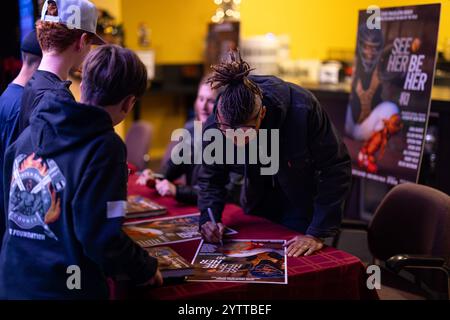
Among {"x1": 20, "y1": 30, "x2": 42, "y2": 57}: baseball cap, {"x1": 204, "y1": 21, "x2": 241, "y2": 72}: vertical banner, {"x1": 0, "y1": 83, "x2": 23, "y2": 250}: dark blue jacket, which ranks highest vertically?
{"x1": 204, "y1": 21, "x2": 241, "y2": 72}: vertical banner

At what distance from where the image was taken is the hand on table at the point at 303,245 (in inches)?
63.1

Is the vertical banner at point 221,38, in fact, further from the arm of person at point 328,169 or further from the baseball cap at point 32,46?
the arm of person at point 328,169

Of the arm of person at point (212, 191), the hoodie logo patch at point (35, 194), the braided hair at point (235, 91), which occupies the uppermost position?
the braided hair at point (235, 91)

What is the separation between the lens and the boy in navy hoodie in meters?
1.12

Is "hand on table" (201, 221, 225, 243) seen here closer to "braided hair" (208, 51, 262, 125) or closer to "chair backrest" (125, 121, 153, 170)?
"braided hair" (208, 51, 262, 125)

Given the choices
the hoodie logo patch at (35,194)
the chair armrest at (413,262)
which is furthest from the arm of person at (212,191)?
the hoodie logo patch at (35,194)

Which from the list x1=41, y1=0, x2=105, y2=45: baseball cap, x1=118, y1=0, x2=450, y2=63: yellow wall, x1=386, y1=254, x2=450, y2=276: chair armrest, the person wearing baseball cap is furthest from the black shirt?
x1=118, y1=0, x2=450, y2=63: yellow wall

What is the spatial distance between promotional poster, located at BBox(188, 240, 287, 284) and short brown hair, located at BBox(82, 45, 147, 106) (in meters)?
0.55

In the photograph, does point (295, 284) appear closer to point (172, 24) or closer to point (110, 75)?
point (110, 75)

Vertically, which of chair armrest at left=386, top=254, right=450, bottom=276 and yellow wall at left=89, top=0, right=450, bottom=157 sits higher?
yellow wall at left=89, top=0, right=450, bottom=157

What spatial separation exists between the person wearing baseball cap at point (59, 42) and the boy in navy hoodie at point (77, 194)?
0.40 meters

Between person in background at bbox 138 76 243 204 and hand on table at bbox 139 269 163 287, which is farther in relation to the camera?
person in background at bbox 138 76 243 204

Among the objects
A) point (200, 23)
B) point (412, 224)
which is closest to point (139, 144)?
point (412, 224)
